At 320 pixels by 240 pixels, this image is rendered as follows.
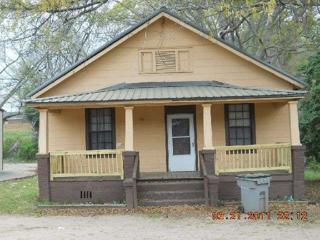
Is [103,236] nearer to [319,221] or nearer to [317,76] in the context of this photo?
[319,221]

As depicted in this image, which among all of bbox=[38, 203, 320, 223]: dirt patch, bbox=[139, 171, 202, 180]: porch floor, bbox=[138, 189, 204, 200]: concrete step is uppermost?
bbox=[139, 171, 202, 180]: porch floor

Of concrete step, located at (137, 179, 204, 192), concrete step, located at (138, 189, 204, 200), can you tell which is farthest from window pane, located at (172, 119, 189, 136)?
concrete step, located at (138, 189, 204, 200)

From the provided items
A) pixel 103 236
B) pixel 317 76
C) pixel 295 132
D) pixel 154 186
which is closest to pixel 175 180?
pixel 154 186

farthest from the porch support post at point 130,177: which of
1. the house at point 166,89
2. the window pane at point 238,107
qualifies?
the window pane at point 238,107

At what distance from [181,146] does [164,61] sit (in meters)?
3.16

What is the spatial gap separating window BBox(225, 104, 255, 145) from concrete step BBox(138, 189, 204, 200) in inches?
132

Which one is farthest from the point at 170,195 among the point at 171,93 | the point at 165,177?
the point at 171,93

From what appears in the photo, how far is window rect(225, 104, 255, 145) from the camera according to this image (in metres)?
17.6

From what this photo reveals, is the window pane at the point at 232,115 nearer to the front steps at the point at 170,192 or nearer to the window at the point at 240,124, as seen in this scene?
the window at the point at 240,124

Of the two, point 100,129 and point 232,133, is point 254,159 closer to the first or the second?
point 232,133

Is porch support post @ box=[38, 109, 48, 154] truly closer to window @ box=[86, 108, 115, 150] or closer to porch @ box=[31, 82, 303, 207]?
porch @ box=[31, 82, 303, 207]

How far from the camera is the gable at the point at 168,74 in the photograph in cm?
1773

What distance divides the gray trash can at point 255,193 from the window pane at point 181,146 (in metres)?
4.81

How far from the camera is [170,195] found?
14.7 m
